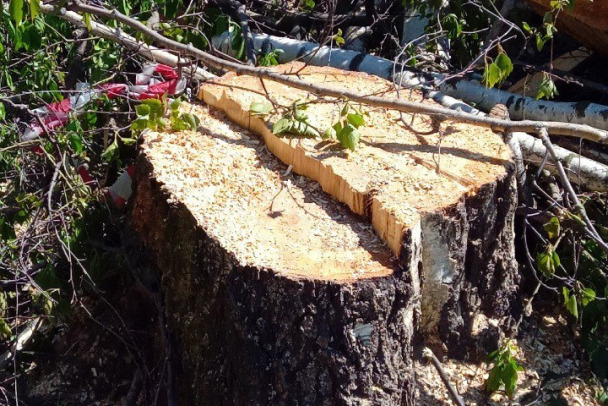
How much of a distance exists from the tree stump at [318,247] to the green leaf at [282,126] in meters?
0.03

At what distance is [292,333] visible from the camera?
217 cm

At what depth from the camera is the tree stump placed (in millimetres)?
2166

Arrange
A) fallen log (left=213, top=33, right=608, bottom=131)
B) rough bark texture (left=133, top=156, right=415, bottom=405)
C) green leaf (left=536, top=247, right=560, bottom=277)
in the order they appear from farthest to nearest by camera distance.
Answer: fallen log (left=213, top=33, right=608, bottom=131) < green leaf (left=536, top=247, right=560, bottom=277) < rough bark texture (left=133, top=156, right=415, bottom=405)

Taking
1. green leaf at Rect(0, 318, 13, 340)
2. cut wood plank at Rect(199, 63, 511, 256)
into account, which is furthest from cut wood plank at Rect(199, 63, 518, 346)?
green leaf at Rect(0, 318, 13, 340)

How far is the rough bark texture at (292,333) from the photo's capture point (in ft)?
7.00

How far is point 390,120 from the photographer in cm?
286

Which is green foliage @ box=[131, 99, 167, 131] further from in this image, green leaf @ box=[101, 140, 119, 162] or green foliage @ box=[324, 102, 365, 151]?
green foliage @ box=[324, 102, 365, 151]

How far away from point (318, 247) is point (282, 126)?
0.54 metres

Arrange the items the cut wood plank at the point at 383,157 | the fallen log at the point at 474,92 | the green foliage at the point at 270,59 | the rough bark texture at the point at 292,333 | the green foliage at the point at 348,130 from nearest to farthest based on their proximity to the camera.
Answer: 1. the rough bark texture at the point at 292,333
2. the cut wood plank at the point at 383,157
3. the green foliage at the point at 348,130
4. the fallen log at the point at 474,92
5. the green foliage at the point at 270,59

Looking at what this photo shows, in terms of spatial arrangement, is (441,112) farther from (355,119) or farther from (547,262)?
(547,262)

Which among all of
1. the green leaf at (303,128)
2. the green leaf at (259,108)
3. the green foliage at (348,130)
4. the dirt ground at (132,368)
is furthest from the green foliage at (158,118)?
the dirt ground at (132,368)

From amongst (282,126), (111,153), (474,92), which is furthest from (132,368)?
(474,92)

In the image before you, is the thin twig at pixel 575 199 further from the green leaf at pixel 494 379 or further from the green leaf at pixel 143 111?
the green leaf at pixel 143 111

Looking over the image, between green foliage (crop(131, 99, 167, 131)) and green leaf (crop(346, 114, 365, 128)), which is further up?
green leaf (crop(346, 114, 365, 128))
